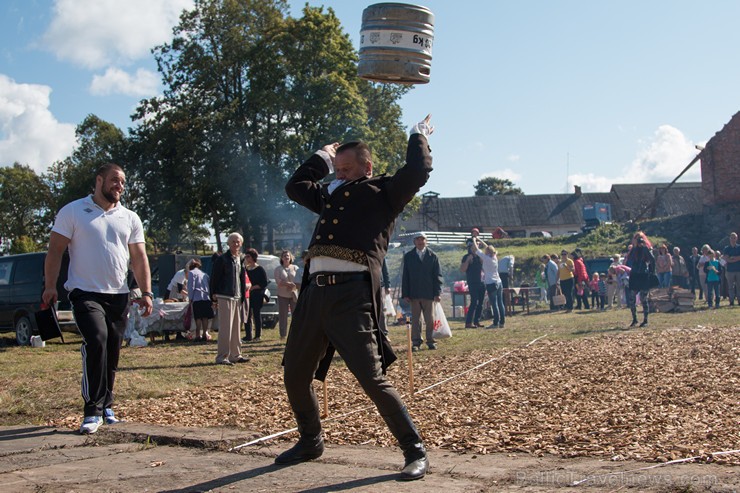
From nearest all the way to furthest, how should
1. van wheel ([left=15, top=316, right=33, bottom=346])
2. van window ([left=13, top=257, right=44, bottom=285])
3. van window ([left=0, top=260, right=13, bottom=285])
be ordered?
van wheel ([left=15, top=316, right=33, bottom=346])
van window ([left=13, top=257, right=44, bottom=285])
van window ([left=0, top=260, right=13, bottom=285])

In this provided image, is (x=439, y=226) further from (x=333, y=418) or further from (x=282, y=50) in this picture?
(x=333, y=418)

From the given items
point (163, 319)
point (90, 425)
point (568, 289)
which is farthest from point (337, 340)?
point (568, 289)

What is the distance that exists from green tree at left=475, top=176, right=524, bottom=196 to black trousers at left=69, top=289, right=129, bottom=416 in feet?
401

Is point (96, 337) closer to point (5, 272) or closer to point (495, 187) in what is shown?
point (5, 272)

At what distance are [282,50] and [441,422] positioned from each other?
4126 cm

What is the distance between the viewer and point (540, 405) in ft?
23.9

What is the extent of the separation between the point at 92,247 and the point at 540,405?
12.9 feet

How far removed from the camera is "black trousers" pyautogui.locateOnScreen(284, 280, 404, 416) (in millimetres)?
4969

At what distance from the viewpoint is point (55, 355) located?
14781mm

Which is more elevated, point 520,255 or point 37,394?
point 520,255

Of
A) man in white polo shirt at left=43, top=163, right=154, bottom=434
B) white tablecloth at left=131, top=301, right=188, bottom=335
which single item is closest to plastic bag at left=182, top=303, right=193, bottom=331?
white tablecloth at left=131, top=301, right=188, bottom=335

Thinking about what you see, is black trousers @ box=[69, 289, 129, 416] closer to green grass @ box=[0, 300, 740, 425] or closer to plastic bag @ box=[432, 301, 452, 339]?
green grass @ box=[0, 300, 740, 425]

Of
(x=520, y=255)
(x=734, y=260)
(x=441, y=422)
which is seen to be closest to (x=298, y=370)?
(x=441, y=422)

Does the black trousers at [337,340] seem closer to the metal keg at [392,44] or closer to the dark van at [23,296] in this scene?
the metal keg at [392,44]
